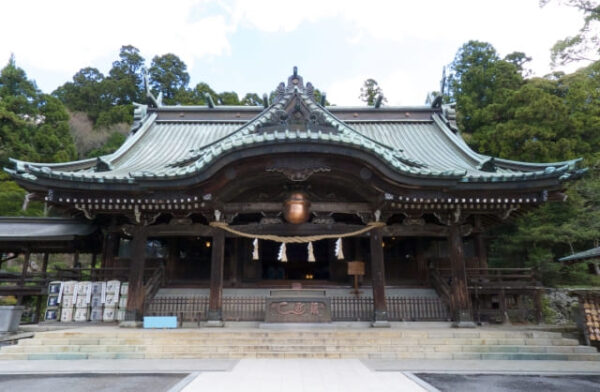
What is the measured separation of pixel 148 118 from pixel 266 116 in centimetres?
856

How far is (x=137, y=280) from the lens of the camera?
444 inches

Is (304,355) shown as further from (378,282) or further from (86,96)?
(86,96)

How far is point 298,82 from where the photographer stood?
13227 millimetres

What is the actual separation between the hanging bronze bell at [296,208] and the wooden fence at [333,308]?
2764mm

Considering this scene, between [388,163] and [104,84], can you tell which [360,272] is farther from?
[104,84]

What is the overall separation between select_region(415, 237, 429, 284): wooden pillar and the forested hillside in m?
5.14

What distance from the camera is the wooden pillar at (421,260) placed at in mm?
13820

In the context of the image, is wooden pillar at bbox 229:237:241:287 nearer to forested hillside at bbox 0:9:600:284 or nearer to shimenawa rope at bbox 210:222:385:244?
shimenawa rope at bbox 210:222:385:244

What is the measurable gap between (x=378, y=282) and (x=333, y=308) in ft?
5.48

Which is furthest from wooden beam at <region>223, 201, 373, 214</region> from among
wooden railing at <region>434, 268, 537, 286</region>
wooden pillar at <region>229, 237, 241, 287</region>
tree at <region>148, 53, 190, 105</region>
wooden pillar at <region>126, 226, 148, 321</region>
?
tree at <region>148, 53, 190, 105</region>

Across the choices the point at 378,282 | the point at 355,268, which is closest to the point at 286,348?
the point at 378,282

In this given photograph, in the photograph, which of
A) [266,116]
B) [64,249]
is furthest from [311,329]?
[64,249]

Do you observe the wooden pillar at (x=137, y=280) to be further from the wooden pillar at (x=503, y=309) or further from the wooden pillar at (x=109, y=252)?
the wooden pillar at (x=503, y=309)

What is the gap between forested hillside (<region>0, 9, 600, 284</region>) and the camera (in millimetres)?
19562
